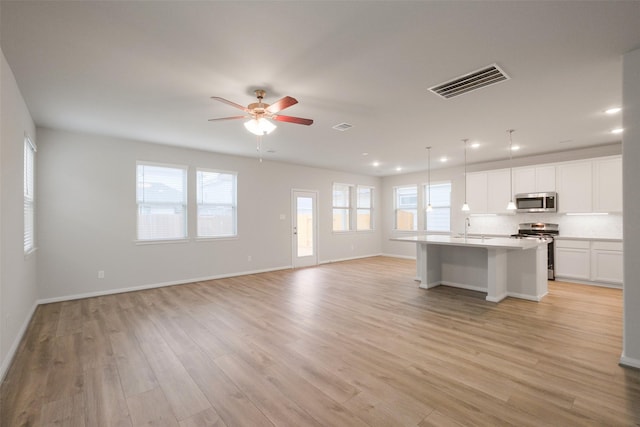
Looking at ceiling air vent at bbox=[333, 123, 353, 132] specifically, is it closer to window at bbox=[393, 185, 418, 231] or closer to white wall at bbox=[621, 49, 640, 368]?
white wall at bbox=[621, 49, 640, 368]

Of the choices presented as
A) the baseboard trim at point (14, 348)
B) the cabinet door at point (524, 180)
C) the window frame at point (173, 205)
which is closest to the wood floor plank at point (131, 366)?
the baseboard trim at point (14, 348)

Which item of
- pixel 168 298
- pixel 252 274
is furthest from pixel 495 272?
pixel 168 298

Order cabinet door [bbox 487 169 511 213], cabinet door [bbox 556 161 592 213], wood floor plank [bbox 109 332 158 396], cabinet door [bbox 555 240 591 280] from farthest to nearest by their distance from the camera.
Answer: cabinet door [bbox 487 169 511 213] < cabinet door [bbox 556 161 592 213] < cabinet door [bbox 555 240 591 280] < wood floor plank [bbox 109 332 158 396]

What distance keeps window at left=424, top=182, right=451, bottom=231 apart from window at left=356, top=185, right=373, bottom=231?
1799mm

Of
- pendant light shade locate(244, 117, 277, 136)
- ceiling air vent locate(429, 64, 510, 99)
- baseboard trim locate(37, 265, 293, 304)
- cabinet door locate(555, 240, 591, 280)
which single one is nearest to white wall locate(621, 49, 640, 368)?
ceiling air vent locate(429, 64, 510, 99)

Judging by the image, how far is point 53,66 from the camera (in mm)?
2672

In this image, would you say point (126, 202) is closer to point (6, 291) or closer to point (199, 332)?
point (6, 291)

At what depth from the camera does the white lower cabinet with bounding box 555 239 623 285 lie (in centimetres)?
515

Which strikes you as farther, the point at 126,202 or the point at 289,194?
the point at 289,194

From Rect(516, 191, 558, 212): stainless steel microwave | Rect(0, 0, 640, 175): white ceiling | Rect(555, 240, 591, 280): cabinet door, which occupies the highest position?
Rect(0, 0, 640, 175): white ceiling

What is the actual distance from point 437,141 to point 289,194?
148 inches

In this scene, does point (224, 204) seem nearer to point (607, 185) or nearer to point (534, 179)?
point (534, 179)

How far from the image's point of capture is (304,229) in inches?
308

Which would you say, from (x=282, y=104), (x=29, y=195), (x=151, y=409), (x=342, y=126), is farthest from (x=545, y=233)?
(x=29, y=195)
